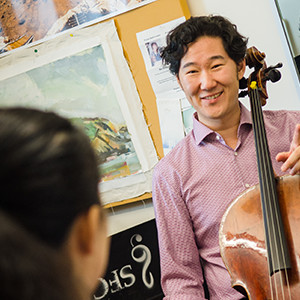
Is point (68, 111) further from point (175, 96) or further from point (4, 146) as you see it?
point (4, 146)

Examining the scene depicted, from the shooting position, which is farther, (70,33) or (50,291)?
(70,33)

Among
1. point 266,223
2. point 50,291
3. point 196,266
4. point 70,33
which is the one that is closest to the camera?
point 50,291

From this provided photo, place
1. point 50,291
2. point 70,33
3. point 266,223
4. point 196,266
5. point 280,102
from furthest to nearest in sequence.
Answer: point 70,33 < point 280,102 < point 196,266 < point 266,223 < point 50,291

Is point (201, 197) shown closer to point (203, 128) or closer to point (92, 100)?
point (203, 128)

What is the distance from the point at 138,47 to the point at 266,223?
3.73 feet

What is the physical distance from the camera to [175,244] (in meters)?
1.31

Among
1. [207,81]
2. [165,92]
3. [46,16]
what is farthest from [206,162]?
[46,16]

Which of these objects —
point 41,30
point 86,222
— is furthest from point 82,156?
point 41,30

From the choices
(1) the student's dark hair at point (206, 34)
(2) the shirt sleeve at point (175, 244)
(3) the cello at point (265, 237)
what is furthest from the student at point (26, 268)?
(1) the student's dark hair at point (206, 34)

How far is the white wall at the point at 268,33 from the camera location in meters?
1.75

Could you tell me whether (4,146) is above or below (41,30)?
below

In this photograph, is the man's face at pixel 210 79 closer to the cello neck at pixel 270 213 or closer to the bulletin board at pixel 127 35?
the cello neck at pixel 270 213

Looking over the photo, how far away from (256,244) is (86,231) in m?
0.71

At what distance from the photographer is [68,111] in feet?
6.53
